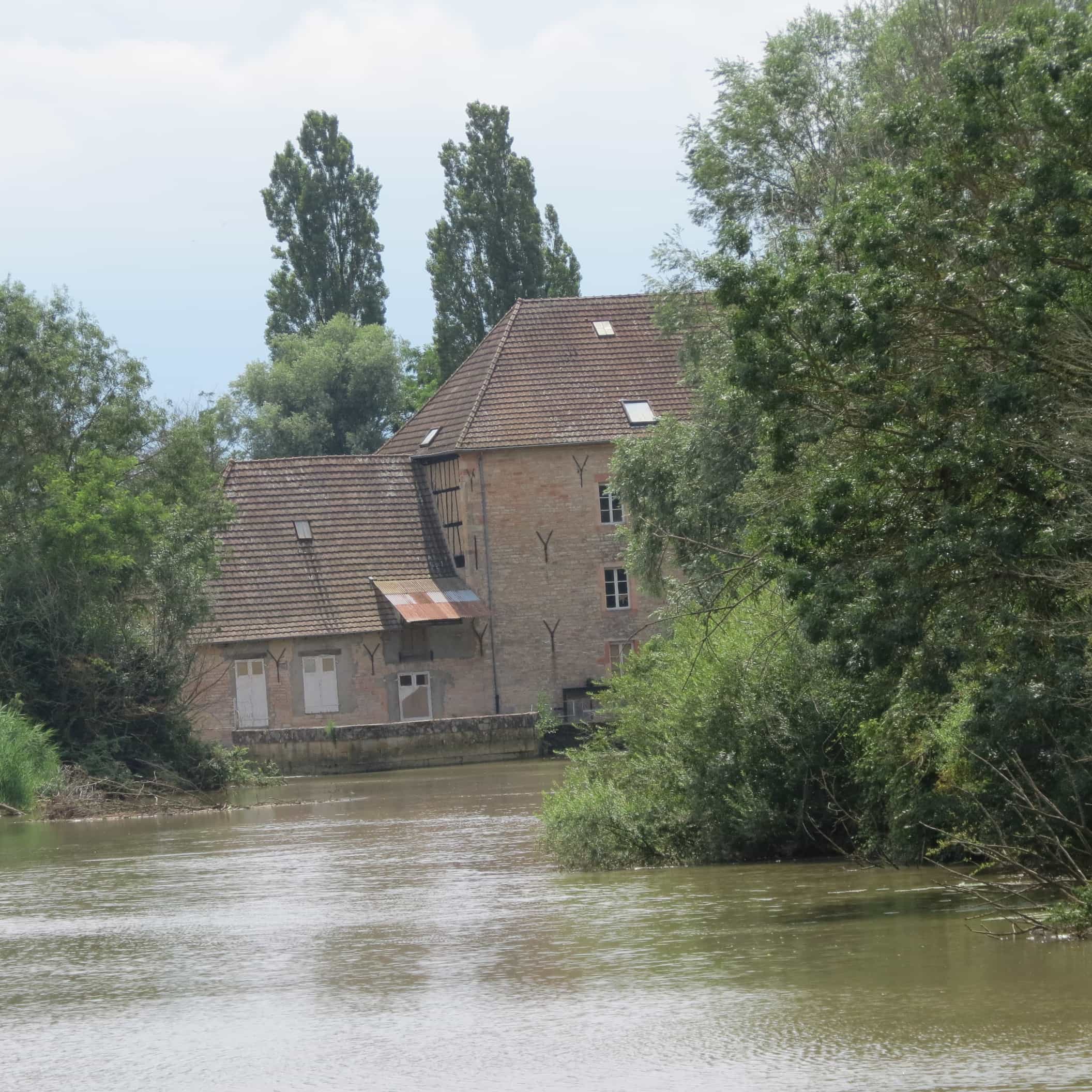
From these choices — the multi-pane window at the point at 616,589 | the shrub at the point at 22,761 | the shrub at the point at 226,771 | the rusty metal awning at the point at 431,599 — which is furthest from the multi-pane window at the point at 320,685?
the shrub at the point at 22,761

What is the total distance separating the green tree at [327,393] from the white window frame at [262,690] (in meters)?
24.4

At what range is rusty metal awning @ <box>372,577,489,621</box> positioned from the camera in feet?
157

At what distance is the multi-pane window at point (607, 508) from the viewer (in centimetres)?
5006

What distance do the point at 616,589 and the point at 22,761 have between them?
21.5 m

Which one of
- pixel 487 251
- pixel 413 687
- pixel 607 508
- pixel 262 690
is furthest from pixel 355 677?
pixel 487 251

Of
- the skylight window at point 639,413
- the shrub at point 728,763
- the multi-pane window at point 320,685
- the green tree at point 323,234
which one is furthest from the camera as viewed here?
the green tree at point 323,234

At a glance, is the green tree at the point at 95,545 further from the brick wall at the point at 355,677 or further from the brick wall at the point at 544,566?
the brick wall at the point at 544,566

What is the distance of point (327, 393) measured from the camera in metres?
72.2

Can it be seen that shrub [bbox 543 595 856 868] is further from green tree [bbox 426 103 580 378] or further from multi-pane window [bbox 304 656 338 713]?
green tree [bbox 426 103 580 378]

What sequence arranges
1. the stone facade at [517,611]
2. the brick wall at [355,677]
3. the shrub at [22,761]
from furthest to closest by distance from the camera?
the stone facade at [517,611]
the brick wall at [355,677]
the shrub at [22,761]

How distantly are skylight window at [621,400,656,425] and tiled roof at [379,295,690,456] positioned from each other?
0.52 ft

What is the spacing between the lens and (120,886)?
20.1 m

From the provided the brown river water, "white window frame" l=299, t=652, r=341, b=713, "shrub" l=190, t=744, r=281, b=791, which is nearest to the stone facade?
"white window frame" l=299, t=652, r=341, b=713

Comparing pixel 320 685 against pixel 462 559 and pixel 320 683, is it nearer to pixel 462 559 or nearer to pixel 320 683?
pixel 320 683
